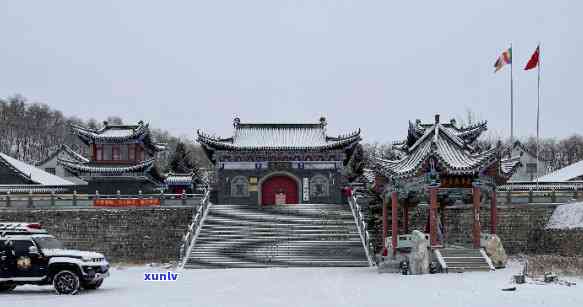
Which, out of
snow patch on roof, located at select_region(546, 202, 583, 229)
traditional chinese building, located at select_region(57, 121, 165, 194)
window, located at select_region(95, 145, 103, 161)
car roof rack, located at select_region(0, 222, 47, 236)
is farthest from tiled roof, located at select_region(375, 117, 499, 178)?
window, located at select_region(95, 145, 103, 161)

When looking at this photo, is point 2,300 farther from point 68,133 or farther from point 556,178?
point 68,133

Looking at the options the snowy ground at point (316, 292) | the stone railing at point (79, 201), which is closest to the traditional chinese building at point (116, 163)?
the stone railing at point (79, 201)

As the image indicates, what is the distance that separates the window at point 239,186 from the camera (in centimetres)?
4062

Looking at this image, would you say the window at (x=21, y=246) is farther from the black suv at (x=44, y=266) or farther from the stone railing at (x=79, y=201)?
the stone railing at (x=79, y=201)

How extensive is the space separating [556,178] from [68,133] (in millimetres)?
57206

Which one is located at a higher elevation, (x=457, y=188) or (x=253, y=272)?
(x=457, y=188)

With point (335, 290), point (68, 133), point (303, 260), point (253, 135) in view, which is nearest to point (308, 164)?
point (253, 135)

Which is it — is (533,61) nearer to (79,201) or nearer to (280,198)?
(280,198)

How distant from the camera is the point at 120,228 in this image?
34.2 meters

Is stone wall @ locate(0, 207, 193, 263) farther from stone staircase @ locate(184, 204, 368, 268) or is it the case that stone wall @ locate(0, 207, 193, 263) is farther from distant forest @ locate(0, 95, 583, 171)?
distant forest @ locate(0, 95, 583, 171)

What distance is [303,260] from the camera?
28312 mm

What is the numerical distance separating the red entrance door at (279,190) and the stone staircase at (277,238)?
3.88 metres

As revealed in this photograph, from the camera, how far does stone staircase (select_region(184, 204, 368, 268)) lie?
2828 centimetres

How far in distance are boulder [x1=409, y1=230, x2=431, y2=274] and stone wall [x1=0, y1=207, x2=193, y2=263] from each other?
14.9 metres
